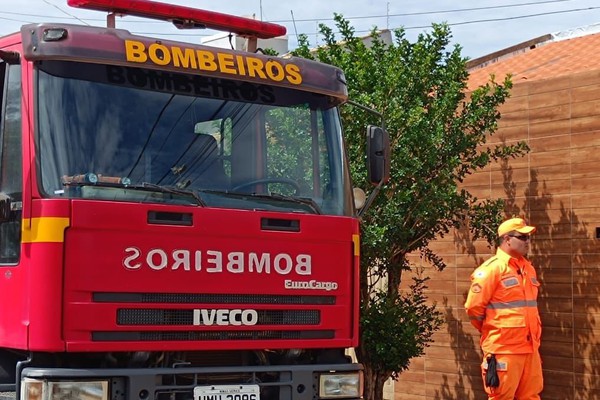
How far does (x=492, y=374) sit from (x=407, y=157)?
2.29 meters

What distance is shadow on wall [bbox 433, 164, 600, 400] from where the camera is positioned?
10.5m

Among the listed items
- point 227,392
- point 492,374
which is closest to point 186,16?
point 227,392

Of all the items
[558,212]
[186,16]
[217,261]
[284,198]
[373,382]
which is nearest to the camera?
[217,261]

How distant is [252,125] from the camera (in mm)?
7055

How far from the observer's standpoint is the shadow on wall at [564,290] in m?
10.5

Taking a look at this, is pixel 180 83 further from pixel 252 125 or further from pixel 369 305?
pixel 369 305

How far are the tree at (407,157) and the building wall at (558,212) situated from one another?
0.42m

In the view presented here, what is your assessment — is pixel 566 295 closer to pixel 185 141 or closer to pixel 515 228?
pixel 515 228

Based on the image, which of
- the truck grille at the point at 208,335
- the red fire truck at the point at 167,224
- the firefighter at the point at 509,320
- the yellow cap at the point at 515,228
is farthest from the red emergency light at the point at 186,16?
the firefighter at the point at 509,320

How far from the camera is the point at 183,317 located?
6328 mm

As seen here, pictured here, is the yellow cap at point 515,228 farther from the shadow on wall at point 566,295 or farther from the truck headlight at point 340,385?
the truck headlight at point 340,385

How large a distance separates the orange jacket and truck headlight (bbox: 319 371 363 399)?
2145mm

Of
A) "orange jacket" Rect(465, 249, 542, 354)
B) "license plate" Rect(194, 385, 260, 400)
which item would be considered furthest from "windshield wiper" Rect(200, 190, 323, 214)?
"orange jacket" Rect(465, 249, 542, 354)

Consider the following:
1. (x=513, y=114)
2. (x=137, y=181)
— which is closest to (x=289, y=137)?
(x=137, y=181)
